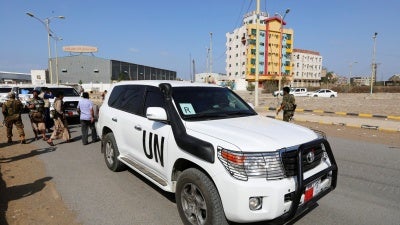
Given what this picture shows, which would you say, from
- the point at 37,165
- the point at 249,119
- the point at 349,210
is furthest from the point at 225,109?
the point at 37,165

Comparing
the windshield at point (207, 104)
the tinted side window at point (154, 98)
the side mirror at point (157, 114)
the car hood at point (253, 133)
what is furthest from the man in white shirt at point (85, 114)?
the car hood at point (253, 133)

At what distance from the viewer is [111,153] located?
20.4ft

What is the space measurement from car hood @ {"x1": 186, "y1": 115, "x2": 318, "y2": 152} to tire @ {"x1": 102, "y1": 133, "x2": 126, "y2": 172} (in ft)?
8.50

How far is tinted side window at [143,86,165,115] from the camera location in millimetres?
4715

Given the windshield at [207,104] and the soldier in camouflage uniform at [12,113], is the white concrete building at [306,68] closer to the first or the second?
the soldier in camouflage uniform at [12,113]

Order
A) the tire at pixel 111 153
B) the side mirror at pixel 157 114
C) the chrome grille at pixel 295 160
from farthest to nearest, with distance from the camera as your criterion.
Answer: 1. the tire at pixel 111 153
2. the side mirror at pixel 157 114
3. the chrome grille at pixel 295 160

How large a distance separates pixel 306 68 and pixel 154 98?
438ft

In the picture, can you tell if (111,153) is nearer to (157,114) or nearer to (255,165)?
(157,114)

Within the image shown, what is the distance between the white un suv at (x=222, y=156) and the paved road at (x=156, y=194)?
47 cm

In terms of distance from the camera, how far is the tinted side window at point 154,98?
4715 mm

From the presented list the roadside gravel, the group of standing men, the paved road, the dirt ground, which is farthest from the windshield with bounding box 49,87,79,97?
the roadside gravel

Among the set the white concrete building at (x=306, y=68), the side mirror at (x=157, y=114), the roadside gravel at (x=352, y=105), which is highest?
the white concrete building at (x=306, y=68)

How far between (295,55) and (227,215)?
12835 centimetres

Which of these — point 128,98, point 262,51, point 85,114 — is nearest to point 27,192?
point 128,98
